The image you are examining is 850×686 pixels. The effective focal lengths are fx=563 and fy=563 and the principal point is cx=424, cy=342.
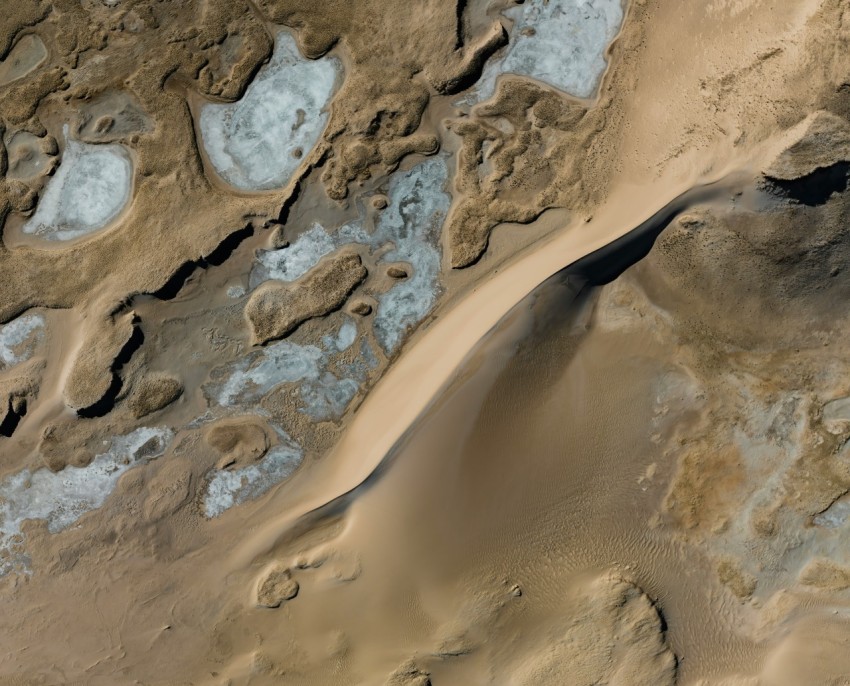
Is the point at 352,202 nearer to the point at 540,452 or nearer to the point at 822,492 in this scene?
the point at 540,452

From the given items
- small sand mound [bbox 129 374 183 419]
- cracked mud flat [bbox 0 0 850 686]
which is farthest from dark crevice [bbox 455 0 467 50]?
small sand mound [bbox 129 374 183 419]

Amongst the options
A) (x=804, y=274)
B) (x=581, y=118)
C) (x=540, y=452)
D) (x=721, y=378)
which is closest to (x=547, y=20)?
(x=581, y=118)

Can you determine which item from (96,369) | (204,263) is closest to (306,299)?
(204,263)

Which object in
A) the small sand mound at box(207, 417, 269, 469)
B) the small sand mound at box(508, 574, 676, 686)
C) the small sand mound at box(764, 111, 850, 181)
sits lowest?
the small sand mound at box(508, 574, 676, 686)

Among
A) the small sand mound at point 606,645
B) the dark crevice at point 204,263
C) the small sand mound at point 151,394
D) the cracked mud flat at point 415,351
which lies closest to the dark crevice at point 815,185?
the cracked mud flat at point 415,351

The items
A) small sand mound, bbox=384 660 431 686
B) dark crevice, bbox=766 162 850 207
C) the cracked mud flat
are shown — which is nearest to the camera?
dark crevice, bbox=766 162 850 207

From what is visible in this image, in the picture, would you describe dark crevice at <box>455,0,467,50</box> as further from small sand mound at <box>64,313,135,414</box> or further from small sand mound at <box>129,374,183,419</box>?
small sand mound at <box>129,374,183,419</box>
